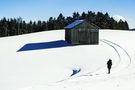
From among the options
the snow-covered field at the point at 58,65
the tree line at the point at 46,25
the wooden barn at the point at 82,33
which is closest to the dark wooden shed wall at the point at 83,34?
the wooden barn at the point at 82,33

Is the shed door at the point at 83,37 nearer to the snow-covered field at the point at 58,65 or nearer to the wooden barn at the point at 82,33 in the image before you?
the wooden barn at the point at 82,33

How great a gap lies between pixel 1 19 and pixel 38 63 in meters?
82.5

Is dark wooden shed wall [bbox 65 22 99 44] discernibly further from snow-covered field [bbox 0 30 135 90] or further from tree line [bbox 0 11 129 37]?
tree line [bbox 0 11 129 37]

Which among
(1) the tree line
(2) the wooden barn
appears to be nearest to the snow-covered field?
(2) the wooden barn

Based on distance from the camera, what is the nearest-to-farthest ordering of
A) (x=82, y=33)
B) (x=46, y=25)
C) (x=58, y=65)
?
(x=58, y=65) → (x=82, y=33) → (x=46, y=25)

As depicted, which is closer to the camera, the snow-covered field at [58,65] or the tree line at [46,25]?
the snow-covered field at [58,65]

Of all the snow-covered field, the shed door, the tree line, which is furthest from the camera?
the tree line

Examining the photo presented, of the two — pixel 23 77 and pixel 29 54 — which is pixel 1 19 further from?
pixel 23 77

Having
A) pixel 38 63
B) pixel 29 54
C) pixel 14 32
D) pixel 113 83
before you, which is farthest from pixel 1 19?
pixel 113 83

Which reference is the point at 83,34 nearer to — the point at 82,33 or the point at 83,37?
the point at 82,33

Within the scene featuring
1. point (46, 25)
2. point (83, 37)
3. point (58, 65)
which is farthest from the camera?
point (46, 25)

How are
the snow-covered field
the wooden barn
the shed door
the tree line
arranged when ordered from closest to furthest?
1. the snow-covered field
2. the wooden barn
3. the shed door
4. the tree line

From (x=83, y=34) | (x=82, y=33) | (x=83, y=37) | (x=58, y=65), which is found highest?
(x=82, y=33)

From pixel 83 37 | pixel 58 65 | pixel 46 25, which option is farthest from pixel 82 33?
pixel 46 25
